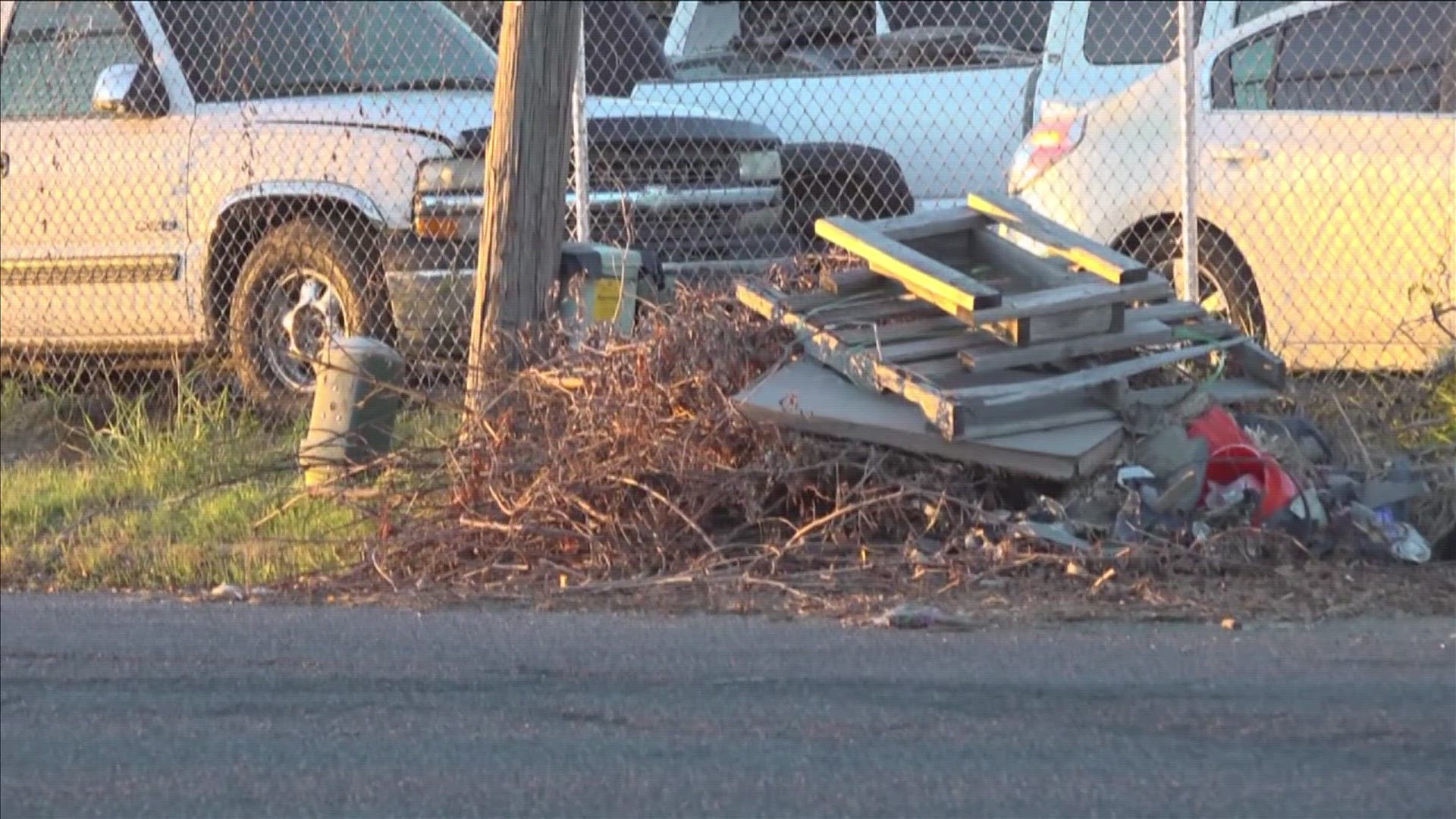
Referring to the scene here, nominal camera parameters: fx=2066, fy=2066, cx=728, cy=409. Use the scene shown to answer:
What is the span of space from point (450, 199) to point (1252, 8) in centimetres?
346

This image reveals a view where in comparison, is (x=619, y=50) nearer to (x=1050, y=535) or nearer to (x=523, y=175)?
(x=523, y=175)

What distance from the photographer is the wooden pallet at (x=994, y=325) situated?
236 inches

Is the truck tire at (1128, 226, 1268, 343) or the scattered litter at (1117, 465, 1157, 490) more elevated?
the truck tire at (1128, 226, 1268, 343)

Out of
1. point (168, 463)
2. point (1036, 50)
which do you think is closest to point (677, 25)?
point (1036, 50)

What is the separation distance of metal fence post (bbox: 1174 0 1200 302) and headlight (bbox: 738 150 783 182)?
178 centimetres

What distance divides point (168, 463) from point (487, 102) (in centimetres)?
201

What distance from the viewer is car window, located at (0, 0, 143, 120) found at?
9156mm

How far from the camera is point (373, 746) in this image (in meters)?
4.74

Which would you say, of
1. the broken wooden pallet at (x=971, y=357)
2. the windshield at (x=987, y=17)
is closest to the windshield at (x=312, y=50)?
the windshield at (x=987, y=17)

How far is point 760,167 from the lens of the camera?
8719mm

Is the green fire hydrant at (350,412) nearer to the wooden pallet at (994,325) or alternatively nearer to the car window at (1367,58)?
the wooden pallet at (994,325)

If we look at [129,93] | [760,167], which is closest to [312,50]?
[129,93]

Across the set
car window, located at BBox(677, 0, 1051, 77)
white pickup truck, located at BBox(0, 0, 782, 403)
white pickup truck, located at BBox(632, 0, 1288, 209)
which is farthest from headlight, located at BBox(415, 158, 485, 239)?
car window, located at BBox(677, 0, 1051, 77)

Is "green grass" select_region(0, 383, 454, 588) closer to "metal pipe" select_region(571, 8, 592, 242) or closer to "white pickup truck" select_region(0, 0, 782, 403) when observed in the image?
"white pickup truck" select_region(0, 0, 782, 403)
